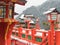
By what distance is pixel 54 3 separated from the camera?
22.5 metres

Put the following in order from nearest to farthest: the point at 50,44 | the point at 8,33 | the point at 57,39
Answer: the point at 8,33
the point at 57,39
the point at 50,44

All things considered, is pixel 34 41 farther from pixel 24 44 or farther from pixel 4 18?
pixel 4 18

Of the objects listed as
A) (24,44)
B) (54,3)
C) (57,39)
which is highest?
(54,3)

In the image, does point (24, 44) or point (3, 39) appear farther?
point (24, 44)

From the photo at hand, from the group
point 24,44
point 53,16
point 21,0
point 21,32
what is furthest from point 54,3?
point 21,0

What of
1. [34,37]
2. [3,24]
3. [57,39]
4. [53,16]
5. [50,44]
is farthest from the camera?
[34,37]

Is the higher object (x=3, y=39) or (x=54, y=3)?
(x=54, y=3)

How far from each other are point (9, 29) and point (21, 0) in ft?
1.17

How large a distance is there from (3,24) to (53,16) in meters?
3.01

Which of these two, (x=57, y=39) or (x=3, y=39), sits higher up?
(x=3, y=39)

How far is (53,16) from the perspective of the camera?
15.1 feet

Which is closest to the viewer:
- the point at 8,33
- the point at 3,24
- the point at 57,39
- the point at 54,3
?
the point at 3,24

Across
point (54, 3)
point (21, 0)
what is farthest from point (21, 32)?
point (54, 3)

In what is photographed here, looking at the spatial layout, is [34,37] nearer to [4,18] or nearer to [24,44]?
[24,44]
